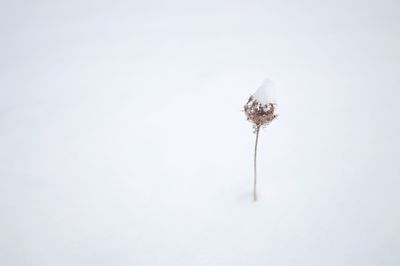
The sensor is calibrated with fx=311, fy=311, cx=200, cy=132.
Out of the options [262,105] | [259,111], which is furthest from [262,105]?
[259,111]

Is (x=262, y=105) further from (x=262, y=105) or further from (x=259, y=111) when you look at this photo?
(x=259, y=111)

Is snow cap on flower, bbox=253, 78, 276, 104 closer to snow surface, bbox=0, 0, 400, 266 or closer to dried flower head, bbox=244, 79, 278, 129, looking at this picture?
dried flower head, bbox=244, 79, 278, 129

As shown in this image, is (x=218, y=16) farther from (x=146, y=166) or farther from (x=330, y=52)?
(x=146, y=166)

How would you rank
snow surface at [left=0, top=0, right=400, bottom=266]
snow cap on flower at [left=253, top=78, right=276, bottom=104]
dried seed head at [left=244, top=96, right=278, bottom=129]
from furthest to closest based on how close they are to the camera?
snow surface at [left=0, top=0, right=400, bottom=266] < dried seed head at [left=244, top=96, right=278, bottom=129] < snow cap on flower at [left=253, top=78, right=276, bottom=104]

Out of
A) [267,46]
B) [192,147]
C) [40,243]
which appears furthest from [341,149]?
[267,46]

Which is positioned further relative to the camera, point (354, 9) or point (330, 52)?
point (354, 9)

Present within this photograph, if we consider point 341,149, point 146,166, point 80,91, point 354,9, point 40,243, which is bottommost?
point 40,243

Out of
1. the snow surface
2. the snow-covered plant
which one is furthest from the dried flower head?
the snow surface

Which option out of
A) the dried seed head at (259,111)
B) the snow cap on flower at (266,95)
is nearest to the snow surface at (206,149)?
the dried seed head at (259,111)
